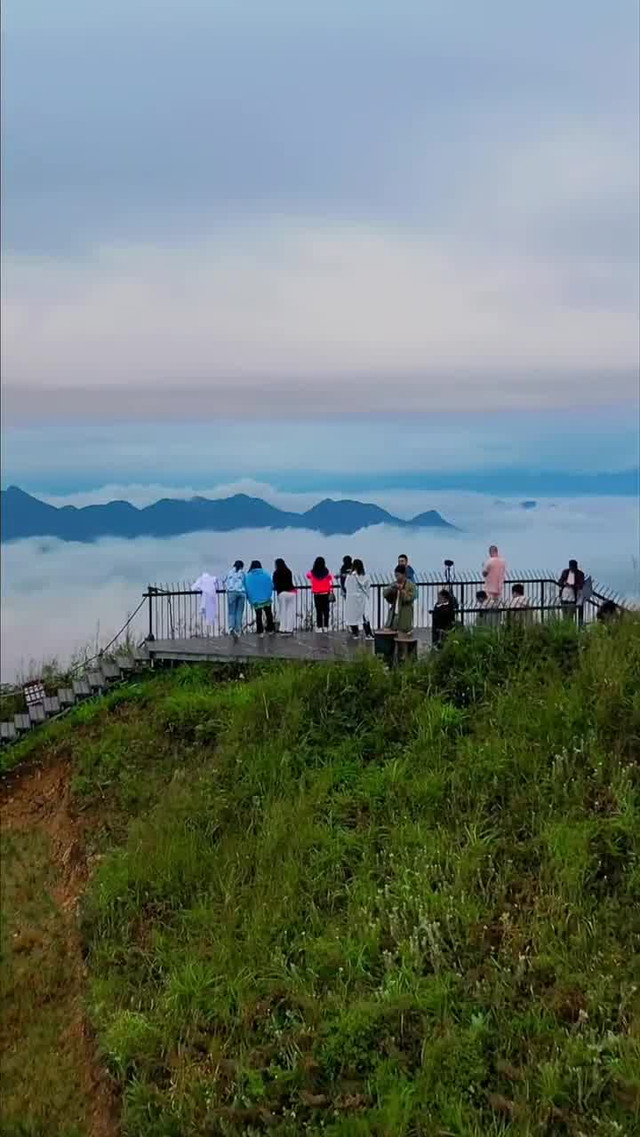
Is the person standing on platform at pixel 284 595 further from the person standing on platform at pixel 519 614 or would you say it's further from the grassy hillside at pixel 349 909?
the person standing on platform at pixel 519 614

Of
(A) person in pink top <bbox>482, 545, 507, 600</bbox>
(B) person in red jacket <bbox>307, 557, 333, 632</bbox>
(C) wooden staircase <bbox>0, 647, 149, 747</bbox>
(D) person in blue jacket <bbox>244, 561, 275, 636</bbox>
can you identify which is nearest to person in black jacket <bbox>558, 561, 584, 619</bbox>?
(A) person in pink top <bbox>482, 545, 507, 600</bbox>

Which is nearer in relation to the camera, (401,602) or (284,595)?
(401,602)

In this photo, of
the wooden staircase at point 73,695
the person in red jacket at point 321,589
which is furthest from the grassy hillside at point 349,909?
the person in red jacket at point 321,589

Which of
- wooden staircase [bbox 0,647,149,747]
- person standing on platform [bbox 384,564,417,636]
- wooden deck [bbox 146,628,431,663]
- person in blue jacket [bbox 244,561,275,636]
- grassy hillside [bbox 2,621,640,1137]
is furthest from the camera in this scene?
person in blue jacket [bbox 244,561,275,636]

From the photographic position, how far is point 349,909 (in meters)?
10.5

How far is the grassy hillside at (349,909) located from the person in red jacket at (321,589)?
3562 mm

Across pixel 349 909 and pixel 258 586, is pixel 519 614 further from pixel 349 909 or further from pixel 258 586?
pixel 349 909

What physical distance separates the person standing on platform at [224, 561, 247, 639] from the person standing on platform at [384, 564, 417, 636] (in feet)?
10.5

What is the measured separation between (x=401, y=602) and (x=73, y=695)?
19.6ft

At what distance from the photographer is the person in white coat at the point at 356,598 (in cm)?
1759

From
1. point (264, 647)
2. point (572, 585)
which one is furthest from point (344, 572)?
point (572, 585)

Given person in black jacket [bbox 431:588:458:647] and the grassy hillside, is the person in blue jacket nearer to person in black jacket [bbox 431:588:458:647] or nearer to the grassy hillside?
the grassy hillside

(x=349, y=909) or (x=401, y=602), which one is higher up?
(x=401, y=602)

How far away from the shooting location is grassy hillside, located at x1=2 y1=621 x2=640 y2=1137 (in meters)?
8.59
